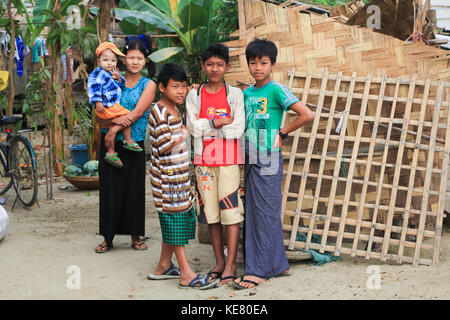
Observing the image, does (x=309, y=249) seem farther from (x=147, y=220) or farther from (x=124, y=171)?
(x=147, y=220)

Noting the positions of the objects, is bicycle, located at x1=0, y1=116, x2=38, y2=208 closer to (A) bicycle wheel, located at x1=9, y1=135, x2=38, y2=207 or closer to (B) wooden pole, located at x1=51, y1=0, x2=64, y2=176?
(A) bicycle wheel, located at x1=9, y1=135, x2=38, y2=207

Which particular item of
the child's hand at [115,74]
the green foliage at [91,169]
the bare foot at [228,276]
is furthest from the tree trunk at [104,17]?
the bare foot at [228,276]

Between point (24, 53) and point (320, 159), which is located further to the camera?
point (24, 53)

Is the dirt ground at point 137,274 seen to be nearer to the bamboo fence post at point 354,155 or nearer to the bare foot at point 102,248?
the bare foot at point 102,248

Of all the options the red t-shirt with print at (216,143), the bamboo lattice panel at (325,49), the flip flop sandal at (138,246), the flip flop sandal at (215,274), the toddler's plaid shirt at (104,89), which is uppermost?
the bamboo lattice panel at (325,49)

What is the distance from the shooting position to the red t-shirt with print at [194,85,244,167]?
11.1 feet

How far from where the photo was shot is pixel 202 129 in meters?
3.38

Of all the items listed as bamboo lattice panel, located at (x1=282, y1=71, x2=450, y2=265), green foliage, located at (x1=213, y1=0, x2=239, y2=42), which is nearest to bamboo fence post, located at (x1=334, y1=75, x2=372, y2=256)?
Answer: bamboo lattice panel, located at (x1=282, y1=71, x2=450, y2=265)

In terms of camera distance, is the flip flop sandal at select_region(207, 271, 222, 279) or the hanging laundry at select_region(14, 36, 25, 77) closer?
the flip flop sandal at select_region(207, 271, 222, 279)

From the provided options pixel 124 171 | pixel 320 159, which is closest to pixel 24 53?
pixel 124 171

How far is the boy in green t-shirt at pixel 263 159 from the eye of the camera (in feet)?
11.1

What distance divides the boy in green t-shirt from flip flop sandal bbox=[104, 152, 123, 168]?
1.07m

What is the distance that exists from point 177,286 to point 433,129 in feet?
7.41

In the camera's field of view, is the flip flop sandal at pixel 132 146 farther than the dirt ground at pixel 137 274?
Yes
